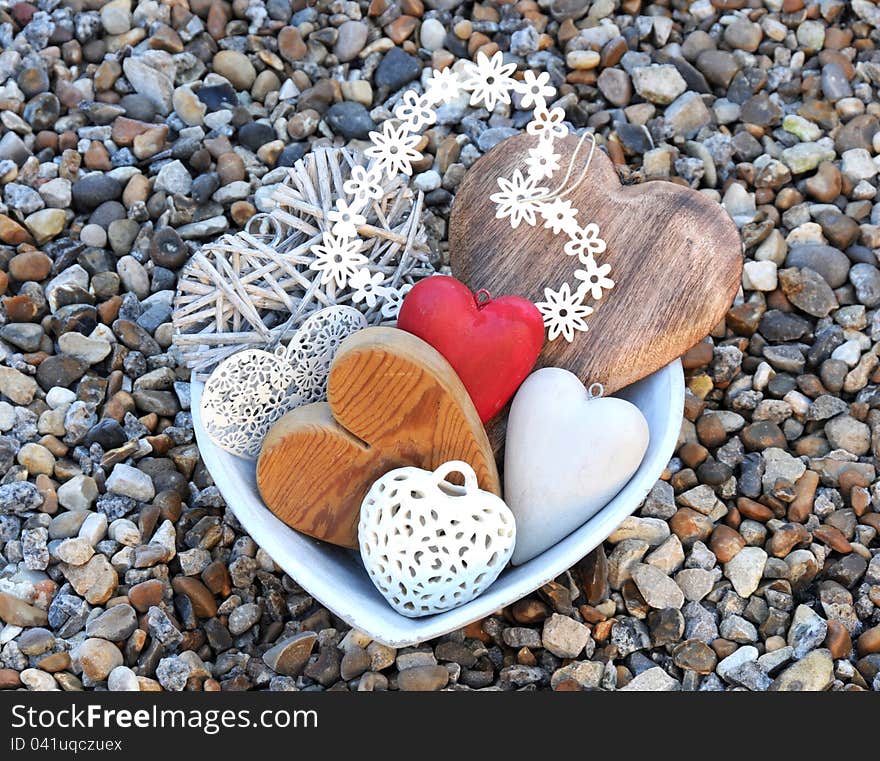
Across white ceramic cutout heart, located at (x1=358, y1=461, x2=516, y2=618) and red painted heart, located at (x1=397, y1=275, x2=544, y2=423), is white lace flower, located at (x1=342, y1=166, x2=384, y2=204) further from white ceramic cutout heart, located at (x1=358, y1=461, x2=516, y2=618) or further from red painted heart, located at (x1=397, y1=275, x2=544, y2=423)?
white ceramic cutout heart, located at (x1=358, y1=461, x2=516, y2=618)

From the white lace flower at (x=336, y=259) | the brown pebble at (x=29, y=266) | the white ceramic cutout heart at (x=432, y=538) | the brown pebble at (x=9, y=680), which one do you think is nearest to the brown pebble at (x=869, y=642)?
the white ceramic cutout heart at (x=432, y=538)

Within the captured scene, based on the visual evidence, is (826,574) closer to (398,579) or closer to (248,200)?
(398,579)

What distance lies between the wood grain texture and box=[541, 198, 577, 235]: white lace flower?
1.18 feet

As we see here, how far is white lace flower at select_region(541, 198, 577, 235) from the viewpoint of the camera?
6.17ft

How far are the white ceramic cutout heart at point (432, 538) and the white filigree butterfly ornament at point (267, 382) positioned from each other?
0.73 feet

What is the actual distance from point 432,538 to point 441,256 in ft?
2.69

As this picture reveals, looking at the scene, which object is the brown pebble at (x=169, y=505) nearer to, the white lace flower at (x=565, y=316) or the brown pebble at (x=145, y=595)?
the brown pebble at (x=145, y=595)

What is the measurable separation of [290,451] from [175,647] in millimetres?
354

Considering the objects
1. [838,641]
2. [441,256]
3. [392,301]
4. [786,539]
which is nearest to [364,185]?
[392,301]

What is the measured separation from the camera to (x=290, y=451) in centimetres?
163

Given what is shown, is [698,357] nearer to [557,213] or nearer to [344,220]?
[557,213]

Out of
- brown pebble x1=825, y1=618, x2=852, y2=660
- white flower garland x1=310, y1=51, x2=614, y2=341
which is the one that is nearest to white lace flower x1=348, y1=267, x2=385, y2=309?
white flower garland x1=310, y1=51, x2=614, y2=341

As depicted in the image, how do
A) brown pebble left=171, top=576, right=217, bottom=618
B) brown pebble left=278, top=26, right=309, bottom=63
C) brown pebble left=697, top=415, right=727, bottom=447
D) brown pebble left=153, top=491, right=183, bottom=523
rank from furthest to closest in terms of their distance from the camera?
brown pebble left=278, top=26, right=309, bottom=63
brown pebble left=697, top=415, right=727, bottom=447
brown pebble left=153, top=491, right=183, bottom=523
brown pebble left=171, top=576, right=217, bottom=618

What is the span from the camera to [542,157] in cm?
192
